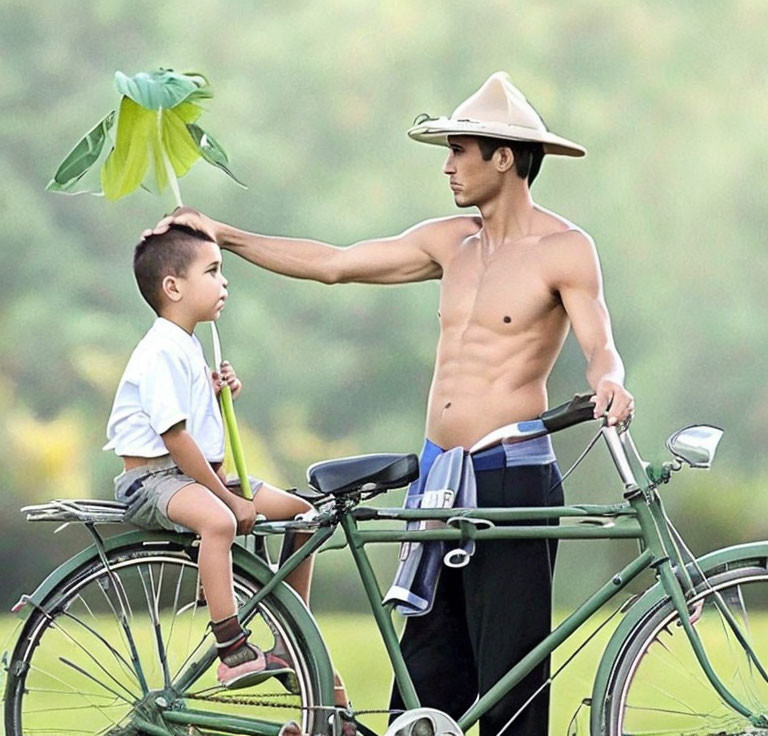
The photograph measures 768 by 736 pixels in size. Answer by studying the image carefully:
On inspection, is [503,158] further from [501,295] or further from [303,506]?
[303,506]

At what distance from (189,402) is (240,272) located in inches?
129

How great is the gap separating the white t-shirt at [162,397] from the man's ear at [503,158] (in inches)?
28.6

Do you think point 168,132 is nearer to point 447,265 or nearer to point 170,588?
point 447,265

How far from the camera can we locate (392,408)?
21.5 ft

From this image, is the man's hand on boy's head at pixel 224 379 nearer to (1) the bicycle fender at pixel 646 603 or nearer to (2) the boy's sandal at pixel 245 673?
(2) the boy's sandal at pixel 245 673

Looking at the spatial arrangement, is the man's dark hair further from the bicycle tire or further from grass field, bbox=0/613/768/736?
grass field, bbox=0/613/768/736

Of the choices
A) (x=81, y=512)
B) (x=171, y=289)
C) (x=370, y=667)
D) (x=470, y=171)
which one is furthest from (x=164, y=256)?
(x=370, y=667)

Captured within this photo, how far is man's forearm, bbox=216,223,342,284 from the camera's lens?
142 inches

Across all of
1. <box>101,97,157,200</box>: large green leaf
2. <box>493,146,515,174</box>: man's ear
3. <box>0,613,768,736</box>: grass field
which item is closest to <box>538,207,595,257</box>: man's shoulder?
<box>493,146,515,174</box>: man's ear

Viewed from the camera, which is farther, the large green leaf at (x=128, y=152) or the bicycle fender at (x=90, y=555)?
the large green leaf at (x=128, y=152)

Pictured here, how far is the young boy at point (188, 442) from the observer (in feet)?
10.7

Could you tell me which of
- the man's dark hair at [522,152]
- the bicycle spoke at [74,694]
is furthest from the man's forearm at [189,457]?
the man's dark hair at [522,152]

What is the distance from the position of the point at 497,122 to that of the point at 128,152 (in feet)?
2.46

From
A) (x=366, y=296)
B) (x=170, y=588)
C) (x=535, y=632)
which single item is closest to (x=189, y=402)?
(x=170, y=588)
